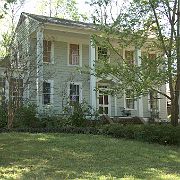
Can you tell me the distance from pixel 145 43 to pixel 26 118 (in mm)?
7312

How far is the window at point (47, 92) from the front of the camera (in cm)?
2327

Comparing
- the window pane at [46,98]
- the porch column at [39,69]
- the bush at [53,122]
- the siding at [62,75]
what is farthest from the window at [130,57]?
the window pane at [46,98]

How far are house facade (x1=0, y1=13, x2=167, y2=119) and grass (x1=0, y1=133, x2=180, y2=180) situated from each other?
23.4 ft

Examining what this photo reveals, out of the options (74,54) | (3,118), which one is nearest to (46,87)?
(74,54)

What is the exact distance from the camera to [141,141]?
14.9m

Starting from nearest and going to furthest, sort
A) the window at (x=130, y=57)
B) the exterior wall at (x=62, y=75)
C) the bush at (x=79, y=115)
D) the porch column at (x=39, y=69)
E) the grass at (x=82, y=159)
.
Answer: the grass at (x=82, y=159)
the window at (x=130, y=57)
the bush at (x=79, y=115)
the porch column at (x=39, y=69)
the exterior wall at (x=62, y=75)

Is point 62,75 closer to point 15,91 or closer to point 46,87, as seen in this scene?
point 46,87

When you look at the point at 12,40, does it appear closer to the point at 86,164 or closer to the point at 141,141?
the point at 141,141

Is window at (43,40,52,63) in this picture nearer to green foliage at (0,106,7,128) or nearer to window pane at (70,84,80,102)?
window pane at (70,84,80,102)

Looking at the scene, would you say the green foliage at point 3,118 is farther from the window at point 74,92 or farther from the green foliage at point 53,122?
the window at point 74,92

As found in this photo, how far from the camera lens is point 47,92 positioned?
23.5 m

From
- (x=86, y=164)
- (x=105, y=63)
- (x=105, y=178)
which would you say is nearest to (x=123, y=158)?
(x=86, y=164)

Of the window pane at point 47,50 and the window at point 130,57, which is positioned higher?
the window pane at point 47,50

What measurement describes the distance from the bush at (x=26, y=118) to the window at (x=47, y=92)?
406 cm
